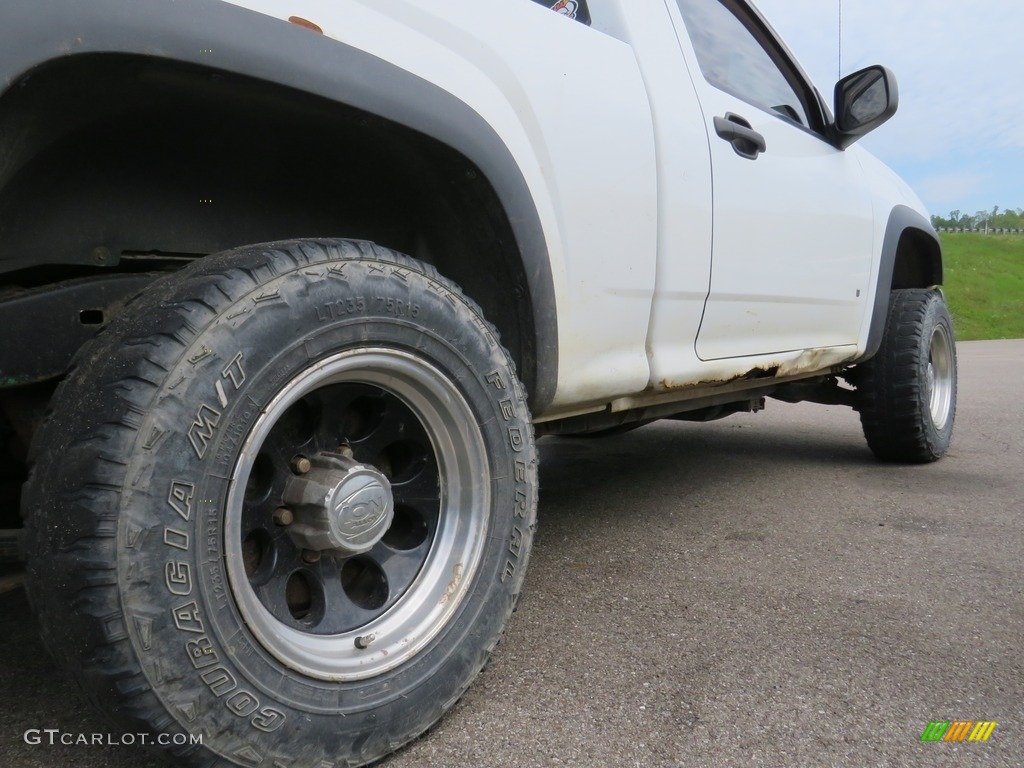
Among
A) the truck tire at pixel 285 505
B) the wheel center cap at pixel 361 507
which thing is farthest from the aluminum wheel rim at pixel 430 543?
the wheel center cap at pixel 361 507

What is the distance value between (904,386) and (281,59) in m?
3.37

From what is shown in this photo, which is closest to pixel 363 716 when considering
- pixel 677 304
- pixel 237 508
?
pixel 237 508

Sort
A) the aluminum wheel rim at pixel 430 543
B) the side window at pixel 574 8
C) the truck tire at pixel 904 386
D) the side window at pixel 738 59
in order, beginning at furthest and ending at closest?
the truck tire at pixel 904 386, the side window at pixel 738 59, the side window at pixel 574 8, the aluminum wheel rim at pixel 430 543

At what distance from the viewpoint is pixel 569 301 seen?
1.83 m

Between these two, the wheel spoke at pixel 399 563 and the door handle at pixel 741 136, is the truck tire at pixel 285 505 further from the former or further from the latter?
the door handle at pixel 741 136

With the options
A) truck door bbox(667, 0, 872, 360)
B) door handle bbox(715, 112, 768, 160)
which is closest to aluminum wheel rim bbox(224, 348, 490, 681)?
truck door bbox(667, 0, 872, 360)

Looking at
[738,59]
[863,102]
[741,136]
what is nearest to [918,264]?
[863,102]

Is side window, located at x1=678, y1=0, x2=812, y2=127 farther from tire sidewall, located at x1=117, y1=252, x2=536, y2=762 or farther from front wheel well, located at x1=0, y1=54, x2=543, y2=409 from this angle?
tire sidewall, located at x1=117, y1=252, x2=536, y2=762

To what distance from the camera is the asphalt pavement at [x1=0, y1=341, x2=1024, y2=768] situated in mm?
1381

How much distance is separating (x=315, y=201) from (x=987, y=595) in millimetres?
2049

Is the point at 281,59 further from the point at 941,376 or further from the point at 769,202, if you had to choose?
the point at 941,376

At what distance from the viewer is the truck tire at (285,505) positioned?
1042 mm

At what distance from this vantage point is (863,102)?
3.08 metres

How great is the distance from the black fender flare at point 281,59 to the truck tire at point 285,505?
0.26 metres
